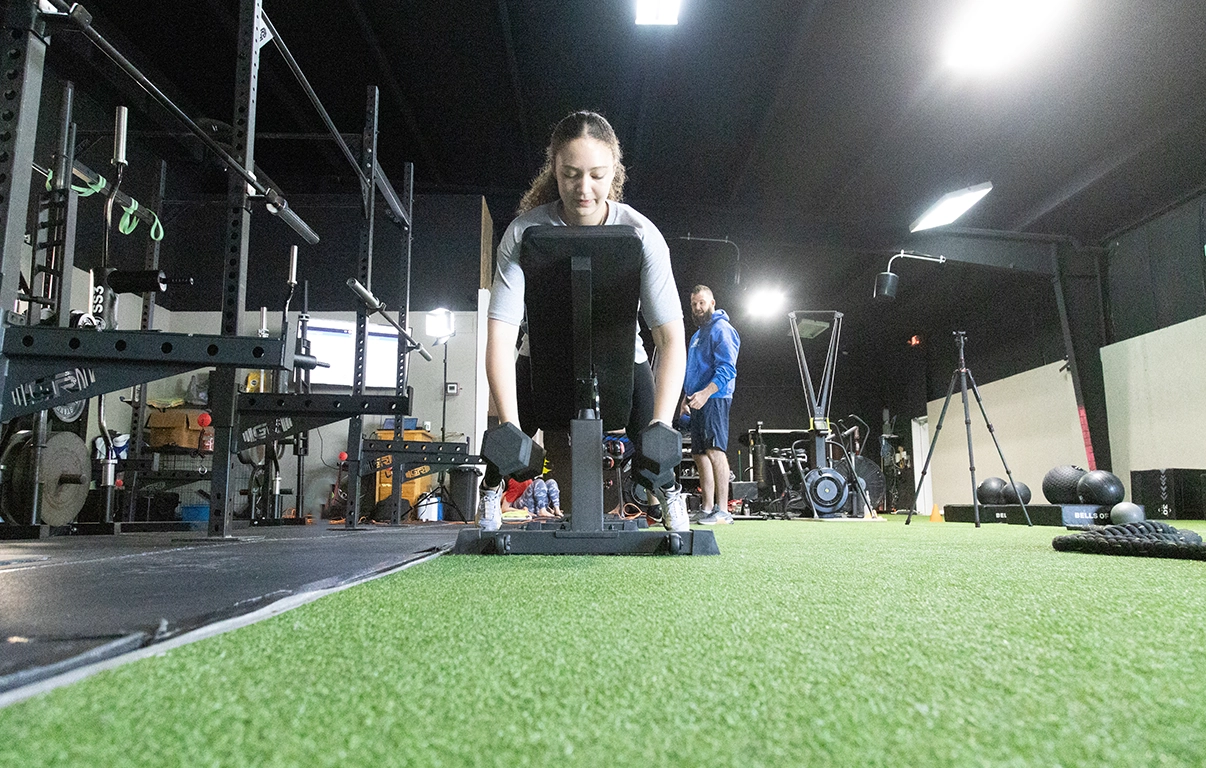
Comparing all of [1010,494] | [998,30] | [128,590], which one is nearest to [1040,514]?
[1010,494]

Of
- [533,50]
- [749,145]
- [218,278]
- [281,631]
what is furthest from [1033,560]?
[218,278]

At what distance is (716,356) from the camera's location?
13.8 ft

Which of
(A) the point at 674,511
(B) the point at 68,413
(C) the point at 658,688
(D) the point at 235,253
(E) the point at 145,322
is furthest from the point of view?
(E) the point at 145,322

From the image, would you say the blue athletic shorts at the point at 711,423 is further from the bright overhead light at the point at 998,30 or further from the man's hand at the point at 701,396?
the bright overhead light at the point at 998,30

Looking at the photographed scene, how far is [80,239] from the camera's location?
5.45m

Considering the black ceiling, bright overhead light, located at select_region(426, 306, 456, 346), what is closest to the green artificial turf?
the black ceiling

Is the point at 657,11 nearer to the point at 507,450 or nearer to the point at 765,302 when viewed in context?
the point at 507,450

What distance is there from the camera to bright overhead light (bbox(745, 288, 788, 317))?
9.41m

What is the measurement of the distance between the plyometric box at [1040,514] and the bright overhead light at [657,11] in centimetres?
380

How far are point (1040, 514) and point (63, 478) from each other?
5.15m

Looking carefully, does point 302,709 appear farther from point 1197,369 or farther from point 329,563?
point 1197,369

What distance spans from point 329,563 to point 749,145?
6.02m

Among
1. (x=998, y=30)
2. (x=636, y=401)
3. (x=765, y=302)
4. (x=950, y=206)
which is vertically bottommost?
(x=636, y=401)

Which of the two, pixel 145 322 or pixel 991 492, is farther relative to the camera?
pixel 991 492
